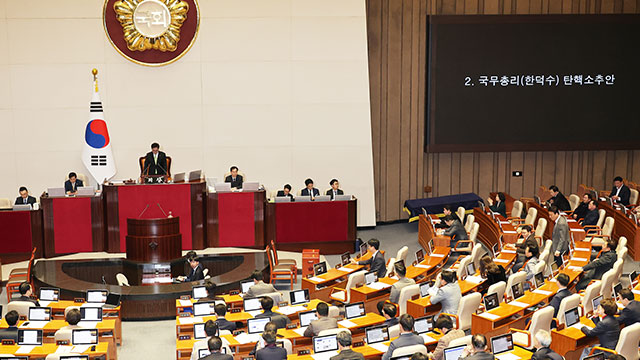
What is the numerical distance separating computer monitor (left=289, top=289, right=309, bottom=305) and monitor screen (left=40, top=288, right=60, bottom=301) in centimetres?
329

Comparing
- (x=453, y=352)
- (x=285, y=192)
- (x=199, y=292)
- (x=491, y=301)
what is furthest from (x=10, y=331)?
(x=285, y=192)

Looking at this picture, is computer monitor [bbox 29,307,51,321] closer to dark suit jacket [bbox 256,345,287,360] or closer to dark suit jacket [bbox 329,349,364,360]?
dark suit jacket [bbox 256,345,287,360]

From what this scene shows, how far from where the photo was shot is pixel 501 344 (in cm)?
765

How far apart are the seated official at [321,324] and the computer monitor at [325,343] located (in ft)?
1.35

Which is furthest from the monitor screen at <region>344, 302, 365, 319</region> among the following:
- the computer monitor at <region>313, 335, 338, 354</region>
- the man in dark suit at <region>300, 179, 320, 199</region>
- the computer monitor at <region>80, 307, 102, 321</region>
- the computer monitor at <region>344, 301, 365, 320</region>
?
the man in dark suit at <region>300, 179, 320, 199</region>

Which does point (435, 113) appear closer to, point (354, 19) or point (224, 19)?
point (354, 19)

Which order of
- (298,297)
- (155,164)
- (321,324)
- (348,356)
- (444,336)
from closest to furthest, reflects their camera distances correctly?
(348,356) < (444,336) < (321,324) < (298,297) < (155,164)

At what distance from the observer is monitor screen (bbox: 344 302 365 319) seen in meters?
9.02

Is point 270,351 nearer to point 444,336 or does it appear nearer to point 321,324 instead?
point 321,324

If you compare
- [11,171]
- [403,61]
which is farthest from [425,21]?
[11,171]

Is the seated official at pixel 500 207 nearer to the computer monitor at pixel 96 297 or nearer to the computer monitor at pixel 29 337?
the computer monitor at pixel 96 297

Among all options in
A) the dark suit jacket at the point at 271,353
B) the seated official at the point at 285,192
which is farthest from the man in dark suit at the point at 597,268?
the seated official at the point at 285,192

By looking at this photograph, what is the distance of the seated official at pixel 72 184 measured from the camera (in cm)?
1420

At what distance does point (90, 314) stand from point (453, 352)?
4.67m
